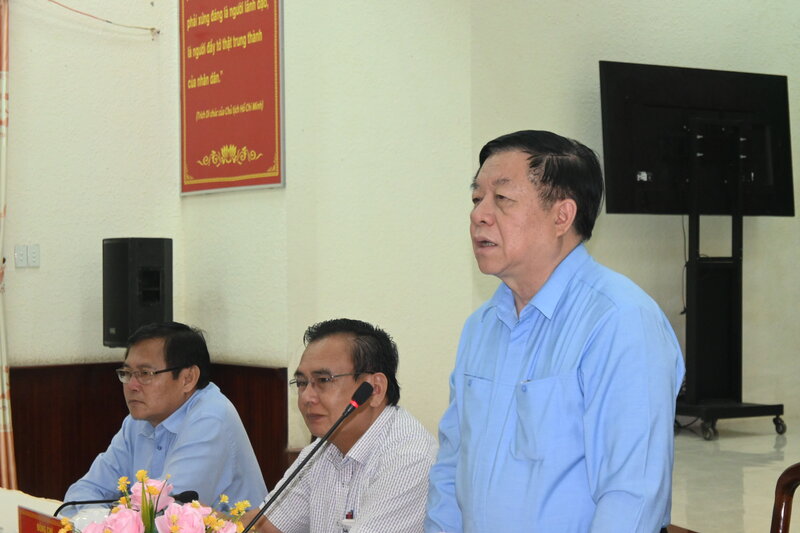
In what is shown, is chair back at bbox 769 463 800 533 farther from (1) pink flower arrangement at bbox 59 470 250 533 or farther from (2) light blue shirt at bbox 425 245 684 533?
(1) pink flower arrangement at bbox 59 470 250 533

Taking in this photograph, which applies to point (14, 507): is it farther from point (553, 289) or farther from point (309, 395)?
point (553, 289)

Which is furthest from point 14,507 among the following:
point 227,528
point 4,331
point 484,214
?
point 4,331

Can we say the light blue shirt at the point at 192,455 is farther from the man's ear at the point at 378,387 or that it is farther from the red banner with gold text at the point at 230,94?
the red banner with gold text at the point at 230,94

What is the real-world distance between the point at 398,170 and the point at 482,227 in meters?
3.51

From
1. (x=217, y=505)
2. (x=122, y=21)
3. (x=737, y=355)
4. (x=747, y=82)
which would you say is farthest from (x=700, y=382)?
(x=217, y=505)

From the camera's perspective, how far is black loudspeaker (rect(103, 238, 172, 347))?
17.1 feet

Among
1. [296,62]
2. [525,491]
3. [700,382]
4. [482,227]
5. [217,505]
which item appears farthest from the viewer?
[700,382]

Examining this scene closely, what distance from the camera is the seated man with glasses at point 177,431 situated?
290 centimetres

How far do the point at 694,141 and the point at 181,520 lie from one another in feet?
19.8

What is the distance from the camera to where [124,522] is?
1.48m

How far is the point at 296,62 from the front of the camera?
16.6 feet

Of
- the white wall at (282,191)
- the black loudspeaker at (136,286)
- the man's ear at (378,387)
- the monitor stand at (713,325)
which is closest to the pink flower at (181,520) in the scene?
the man's ear at (378,387)

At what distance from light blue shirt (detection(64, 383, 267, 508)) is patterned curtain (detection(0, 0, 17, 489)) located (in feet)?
7.46

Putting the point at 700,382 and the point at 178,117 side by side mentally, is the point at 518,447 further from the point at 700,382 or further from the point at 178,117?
the point at 700,382
